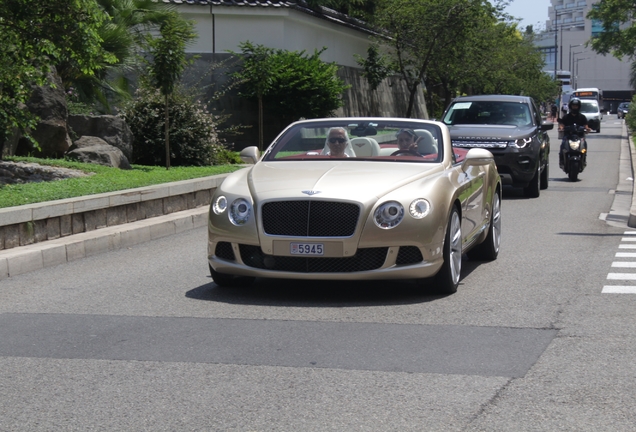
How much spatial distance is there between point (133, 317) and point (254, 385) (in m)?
2.21

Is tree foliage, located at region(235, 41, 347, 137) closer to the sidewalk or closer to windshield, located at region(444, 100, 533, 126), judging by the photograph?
windshield, located at region(444, 100, 533, 126)

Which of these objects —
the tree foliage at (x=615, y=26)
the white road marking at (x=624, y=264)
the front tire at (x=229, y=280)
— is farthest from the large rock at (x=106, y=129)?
the tree foliage at (x=615, y=26)

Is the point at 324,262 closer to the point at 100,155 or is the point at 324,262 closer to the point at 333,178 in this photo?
the point at 333,178

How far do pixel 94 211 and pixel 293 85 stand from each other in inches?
656

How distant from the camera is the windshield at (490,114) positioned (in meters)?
18.4

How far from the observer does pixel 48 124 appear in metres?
17.8

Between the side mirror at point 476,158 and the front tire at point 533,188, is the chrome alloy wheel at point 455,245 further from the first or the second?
the front tire at point 533,188

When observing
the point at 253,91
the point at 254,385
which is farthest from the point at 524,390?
the point at 253,91

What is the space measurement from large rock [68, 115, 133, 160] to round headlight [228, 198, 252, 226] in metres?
11.5

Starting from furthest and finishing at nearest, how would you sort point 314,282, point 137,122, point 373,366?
1. point 137,122
2. point 314,282
3. point 373,366

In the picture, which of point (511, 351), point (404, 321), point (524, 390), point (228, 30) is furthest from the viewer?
point (228, 30)

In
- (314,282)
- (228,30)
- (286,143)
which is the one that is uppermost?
(228,30)

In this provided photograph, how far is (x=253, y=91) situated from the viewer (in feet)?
89.5

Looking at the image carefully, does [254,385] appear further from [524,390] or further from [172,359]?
[524,390]
